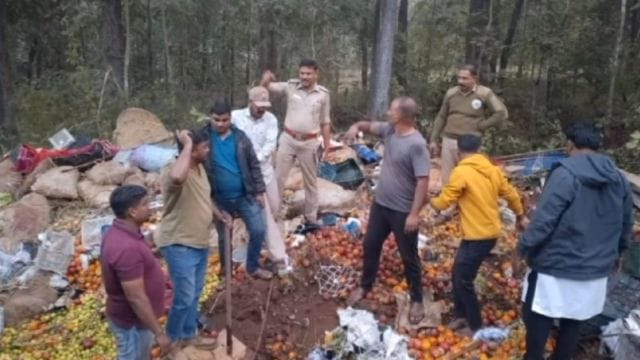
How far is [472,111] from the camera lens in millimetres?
6074

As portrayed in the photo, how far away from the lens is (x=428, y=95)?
13.0m

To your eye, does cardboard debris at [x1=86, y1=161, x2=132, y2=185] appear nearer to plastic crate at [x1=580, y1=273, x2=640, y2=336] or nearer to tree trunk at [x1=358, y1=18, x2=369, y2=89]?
plastic crate at [x1=580, y1=273, x2=640, y2=336]

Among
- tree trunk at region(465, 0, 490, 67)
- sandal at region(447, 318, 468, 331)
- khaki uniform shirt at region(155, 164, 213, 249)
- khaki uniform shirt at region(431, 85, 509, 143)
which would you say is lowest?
sandal at region(447, 318, 468, 331)

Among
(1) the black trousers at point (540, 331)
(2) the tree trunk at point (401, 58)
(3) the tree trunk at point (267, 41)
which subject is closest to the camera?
(1) the black trousers at point (540, 331)

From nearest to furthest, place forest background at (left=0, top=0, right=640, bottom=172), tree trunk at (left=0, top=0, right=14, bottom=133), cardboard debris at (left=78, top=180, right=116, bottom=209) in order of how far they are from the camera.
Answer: cardboard debris at (left=78, top=180, right=116, bottom=209), forest background at (left=0, top=0, right=640, bottom=172), tree trunk at (left=0, top=0, right=14, bottom=133)

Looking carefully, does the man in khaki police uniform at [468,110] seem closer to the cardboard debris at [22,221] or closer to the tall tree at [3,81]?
the cardboard debris at [22,221]

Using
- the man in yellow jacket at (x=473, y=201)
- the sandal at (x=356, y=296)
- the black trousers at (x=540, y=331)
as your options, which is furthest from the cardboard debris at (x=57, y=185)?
the black trousers at (x=540, y=331)

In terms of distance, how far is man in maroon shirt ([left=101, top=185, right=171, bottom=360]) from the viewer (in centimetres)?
298

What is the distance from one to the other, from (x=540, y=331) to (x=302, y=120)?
3073 mm

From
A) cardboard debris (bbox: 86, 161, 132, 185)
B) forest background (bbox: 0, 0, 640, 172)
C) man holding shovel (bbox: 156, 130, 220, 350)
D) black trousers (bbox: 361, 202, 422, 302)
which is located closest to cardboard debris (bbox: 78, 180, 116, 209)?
cardboard debris (bbox: 86, 161, 132, 185)

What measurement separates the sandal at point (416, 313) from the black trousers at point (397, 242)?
42mm

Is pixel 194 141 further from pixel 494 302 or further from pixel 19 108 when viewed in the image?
pixel 19 108

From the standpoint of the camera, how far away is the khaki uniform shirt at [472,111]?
19.7ft

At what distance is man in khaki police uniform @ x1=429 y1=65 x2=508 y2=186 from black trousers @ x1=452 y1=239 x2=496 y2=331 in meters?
2.12
